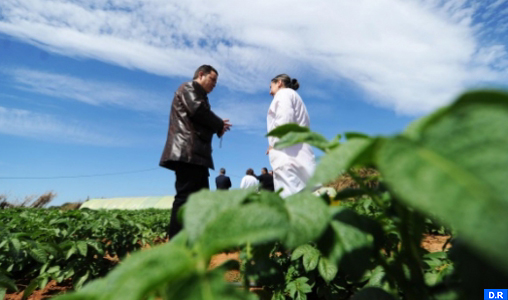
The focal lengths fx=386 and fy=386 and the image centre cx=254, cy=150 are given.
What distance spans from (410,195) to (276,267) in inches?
17.6

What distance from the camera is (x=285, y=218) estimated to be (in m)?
0.48

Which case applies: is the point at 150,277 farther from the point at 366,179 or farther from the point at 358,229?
the point at 366,179

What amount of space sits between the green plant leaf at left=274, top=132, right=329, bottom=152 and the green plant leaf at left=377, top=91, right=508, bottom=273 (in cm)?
26

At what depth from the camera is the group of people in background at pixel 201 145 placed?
13.2 ft

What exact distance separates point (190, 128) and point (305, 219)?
3.69 m

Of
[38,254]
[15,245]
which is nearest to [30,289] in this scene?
[38,254]

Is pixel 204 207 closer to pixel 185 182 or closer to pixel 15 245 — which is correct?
pixel 15 245

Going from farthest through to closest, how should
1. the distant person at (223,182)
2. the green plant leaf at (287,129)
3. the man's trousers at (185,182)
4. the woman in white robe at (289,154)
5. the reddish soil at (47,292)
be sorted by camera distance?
1. the distant person at (223,182)
2. the woman in white robe at (289,154)
3. the man's trousers at (185,182)
4. the reddish soil at (47,292)
5. the green plant leaf at (287,129)

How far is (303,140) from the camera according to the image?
0.63 metres

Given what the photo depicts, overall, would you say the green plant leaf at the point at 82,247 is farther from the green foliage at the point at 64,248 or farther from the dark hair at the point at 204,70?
the dark hair at the point at 204,70

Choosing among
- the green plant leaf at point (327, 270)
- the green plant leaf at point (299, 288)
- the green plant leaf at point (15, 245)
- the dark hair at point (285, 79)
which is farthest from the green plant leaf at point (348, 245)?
the dark hair at point (285, 79)

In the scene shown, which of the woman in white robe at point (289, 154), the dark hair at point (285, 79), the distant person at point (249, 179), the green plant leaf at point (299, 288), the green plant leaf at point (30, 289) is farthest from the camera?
the distant person at point (249, 179)

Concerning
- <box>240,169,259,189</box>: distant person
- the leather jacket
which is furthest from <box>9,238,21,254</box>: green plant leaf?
<box>240,169,259,189</box>: distant person

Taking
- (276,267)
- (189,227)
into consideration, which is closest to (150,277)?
(189,227)
